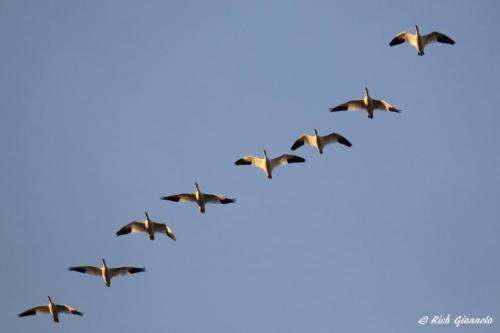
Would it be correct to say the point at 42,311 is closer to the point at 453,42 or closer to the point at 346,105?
the point at 346,105

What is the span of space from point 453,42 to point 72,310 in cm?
2605

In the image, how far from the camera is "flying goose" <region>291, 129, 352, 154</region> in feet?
180

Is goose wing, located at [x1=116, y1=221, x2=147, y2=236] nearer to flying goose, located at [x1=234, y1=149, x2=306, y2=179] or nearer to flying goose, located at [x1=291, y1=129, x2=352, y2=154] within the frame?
flying goose, located at [x1=234, y1=149, x2=306, y2=179]

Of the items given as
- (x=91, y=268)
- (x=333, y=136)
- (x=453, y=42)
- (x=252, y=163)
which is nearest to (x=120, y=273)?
(x=91, y=268)

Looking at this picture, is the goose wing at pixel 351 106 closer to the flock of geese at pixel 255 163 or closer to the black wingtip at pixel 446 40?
the flock of geese at pixel 255 163

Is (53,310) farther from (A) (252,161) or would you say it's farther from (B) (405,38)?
(B) (405,38)

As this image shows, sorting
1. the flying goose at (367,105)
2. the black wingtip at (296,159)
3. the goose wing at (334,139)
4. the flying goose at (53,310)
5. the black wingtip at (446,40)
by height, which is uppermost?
the black wingtip at (446,40)

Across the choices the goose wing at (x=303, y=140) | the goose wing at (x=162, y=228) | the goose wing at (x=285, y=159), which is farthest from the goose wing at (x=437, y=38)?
the goose wing at (x=162, y=228)

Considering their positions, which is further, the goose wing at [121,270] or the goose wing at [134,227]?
the goose wing at [121,270]

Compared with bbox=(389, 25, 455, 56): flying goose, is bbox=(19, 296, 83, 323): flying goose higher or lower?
lower

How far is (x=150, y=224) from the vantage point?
54.4 metres

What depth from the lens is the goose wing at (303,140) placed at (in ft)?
180

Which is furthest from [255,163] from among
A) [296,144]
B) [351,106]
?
[351,106]

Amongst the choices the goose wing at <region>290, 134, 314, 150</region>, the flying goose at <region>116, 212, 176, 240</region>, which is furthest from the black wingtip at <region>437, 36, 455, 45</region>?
the flying goose at <region>116, 212, 176, 240</region>
